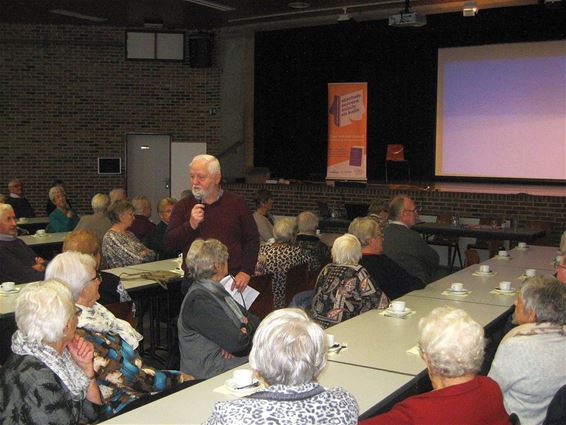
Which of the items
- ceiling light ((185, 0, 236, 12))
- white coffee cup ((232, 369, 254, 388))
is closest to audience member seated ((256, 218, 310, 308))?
white coffee cup ((232, 369, 254, 388))

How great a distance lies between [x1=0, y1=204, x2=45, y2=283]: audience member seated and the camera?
5891 millimetres

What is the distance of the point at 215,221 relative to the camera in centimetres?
516

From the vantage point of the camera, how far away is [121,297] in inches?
201

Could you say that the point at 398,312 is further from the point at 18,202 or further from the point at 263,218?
the point at 18,202

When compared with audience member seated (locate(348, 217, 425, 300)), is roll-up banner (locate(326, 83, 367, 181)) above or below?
above

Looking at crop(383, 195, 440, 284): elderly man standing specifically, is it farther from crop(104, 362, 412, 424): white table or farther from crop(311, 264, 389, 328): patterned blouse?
crop(104, 362, 412, 424): white table

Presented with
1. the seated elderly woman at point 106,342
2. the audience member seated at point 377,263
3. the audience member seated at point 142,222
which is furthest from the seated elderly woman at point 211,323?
the audience member seated at point 142,222

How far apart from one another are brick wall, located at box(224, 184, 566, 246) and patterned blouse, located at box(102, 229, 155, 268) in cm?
385

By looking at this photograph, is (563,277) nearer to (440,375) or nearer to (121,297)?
(440,375)

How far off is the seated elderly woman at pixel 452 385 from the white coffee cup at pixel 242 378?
0.61 m

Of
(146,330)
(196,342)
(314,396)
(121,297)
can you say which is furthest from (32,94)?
(314,396)

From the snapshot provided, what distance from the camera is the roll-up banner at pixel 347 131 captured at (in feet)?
47.5

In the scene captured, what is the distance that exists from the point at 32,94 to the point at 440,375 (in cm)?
1312

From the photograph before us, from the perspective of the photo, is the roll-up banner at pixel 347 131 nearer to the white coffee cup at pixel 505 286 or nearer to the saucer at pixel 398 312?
the white coffee cup at pixel 505 286
